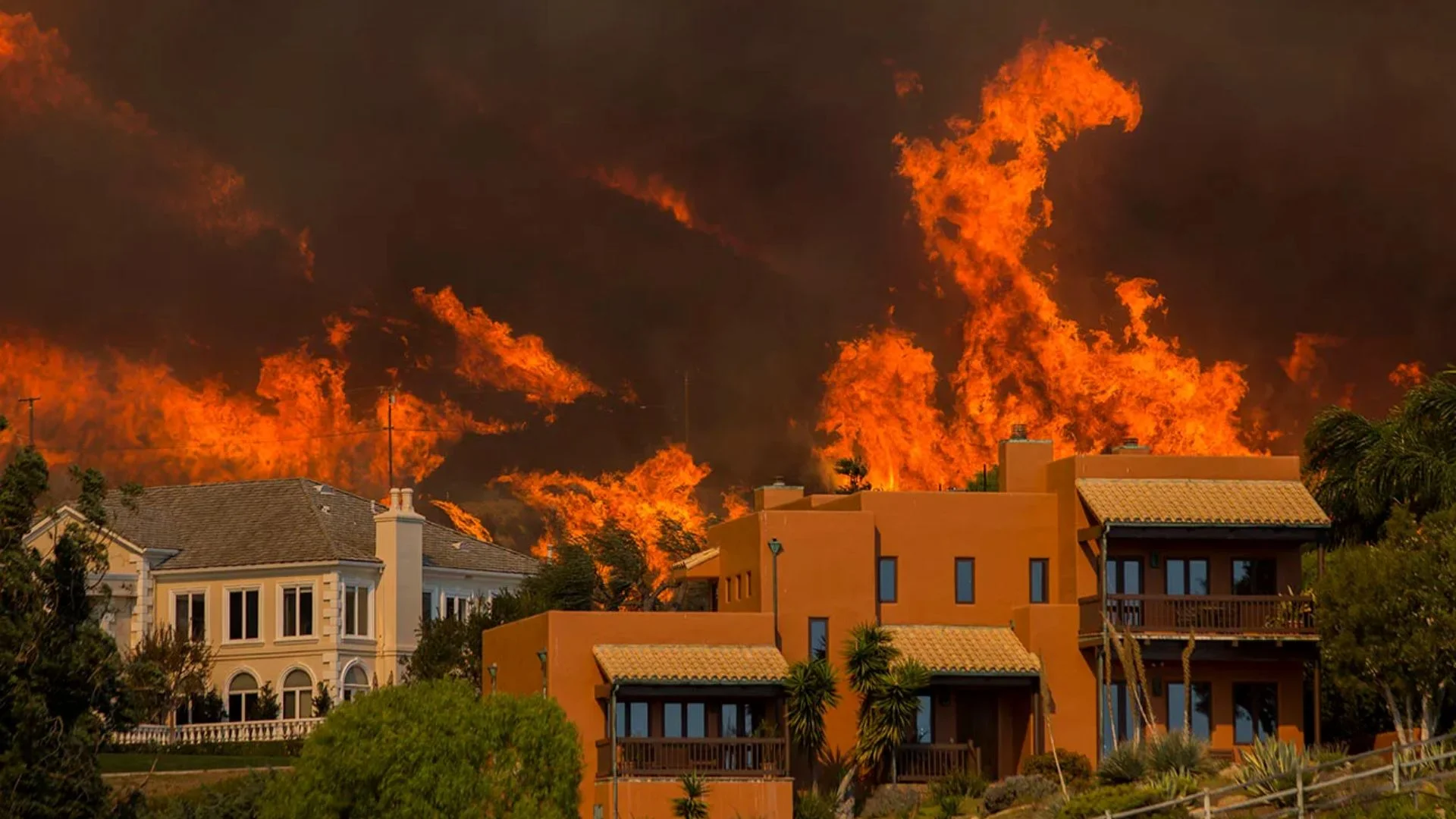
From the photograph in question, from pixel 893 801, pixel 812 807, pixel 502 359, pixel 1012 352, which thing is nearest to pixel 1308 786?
pixel 893 801

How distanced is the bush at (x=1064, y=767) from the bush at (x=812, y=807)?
4.99 m

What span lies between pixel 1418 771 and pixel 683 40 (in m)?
82.4

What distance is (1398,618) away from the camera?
5700 centimetres

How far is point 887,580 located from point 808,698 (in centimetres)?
544

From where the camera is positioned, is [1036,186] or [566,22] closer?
[1036,186]

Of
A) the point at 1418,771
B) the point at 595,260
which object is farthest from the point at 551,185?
the point at 1418,771

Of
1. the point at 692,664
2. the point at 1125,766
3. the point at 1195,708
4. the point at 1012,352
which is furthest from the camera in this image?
the point at 1012,352

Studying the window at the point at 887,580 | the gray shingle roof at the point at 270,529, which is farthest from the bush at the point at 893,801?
the gray shingle roof at the point at 270,529

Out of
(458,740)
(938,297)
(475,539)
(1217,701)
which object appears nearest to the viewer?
(458,740)

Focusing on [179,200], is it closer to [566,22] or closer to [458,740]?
[566,22]

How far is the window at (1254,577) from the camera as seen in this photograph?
6391 cm

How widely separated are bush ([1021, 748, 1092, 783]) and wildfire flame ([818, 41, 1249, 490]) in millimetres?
39164

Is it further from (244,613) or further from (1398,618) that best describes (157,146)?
(1398,618)

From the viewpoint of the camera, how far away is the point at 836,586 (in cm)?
6269
